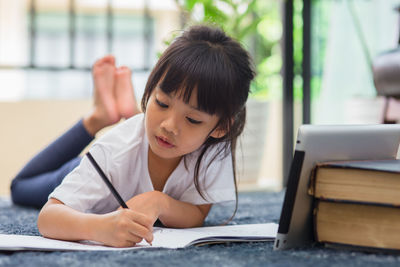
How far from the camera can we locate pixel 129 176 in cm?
90

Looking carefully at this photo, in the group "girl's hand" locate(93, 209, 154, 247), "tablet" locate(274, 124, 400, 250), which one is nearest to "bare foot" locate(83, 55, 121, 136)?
"girl's hand" locate(93, 209, 154, 247)

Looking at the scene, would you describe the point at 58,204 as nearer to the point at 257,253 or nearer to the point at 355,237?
the point at 257,253

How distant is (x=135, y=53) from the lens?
5.59m

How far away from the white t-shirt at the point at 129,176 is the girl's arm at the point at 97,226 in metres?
0.05

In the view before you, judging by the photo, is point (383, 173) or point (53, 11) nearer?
point (383, 173)

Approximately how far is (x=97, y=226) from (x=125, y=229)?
0.05m

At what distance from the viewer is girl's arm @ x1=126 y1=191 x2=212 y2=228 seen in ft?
2.56

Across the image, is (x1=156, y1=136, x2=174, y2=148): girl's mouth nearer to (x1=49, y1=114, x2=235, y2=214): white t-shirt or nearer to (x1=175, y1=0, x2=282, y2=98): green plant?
(x1=49, y1=114, x2=235, y2=214): white t-shirt

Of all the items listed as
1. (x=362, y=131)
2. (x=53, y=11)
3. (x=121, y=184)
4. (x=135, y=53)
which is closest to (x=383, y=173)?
(x=362, y=131)

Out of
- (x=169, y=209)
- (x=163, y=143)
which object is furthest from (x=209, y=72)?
(x=169, y=209)

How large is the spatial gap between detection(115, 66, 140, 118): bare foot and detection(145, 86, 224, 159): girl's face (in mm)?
521

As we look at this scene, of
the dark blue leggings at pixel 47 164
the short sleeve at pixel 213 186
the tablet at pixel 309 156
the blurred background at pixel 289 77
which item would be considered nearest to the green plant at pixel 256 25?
the blurred background at pixel 289 77

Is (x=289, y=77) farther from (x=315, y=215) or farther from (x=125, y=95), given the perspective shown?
(x=315, y=215)

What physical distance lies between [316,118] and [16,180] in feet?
4.06
